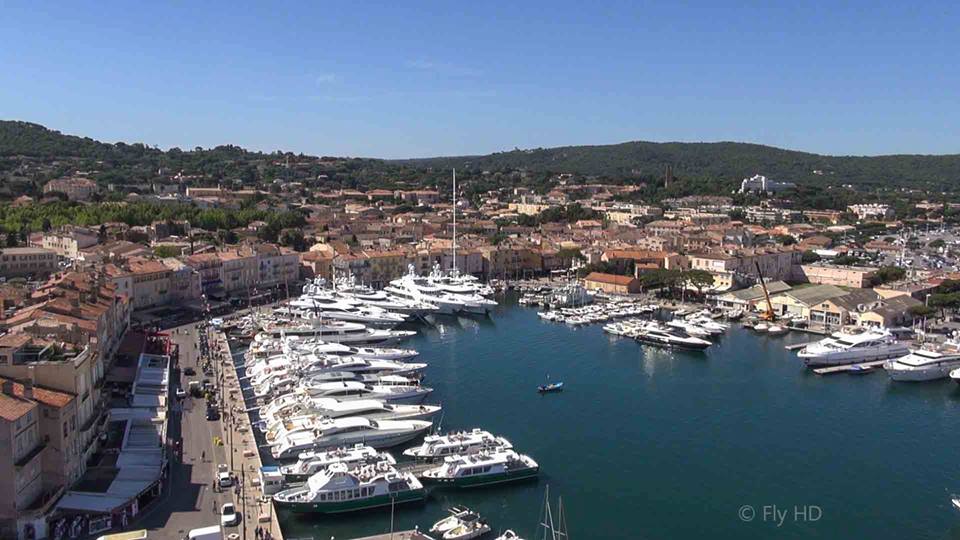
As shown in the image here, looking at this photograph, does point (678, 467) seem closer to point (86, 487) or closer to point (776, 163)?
point (86, 487)

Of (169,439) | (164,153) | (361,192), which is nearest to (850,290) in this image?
(169,439)

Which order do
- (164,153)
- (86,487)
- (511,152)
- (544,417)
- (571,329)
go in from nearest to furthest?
(86,487)
(544,417)
(571,329)
(164,153)
(511,152)

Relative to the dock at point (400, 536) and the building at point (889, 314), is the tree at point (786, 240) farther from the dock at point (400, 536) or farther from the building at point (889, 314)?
the dock at point (400, 536)

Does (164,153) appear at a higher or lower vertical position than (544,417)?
higher

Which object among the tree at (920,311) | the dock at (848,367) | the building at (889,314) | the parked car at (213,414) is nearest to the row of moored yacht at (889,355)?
the dock at (848,367)

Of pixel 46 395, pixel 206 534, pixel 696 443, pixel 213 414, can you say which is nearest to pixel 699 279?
pixel 696 443

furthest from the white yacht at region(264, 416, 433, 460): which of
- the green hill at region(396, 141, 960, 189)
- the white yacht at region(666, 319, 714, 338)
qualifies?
the green hill at region(396, 141, 960, 189)

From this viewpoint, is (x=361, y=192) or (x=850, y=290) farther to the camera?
(x=361, y=192)
